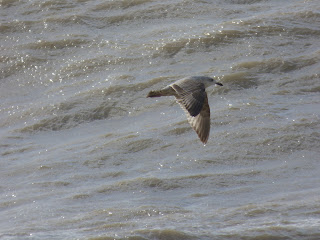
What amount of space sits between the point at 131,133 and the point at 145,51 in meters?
1.92

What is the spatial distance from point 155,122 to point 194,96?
221cm

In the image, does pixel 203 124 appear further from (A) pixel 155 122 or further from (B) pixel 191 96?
(A) pixel 155 122

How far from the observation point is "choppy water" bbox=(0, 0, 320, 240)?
6.31m

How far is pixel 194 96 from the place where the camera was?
626 cm

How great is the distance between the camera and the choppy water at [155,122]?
6.31 meters

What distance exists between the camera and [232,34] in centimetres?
988

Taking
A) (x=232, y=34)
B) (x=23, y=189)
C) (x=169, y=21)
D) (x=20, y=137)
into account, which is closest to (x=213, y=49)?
(x=232, y=34)

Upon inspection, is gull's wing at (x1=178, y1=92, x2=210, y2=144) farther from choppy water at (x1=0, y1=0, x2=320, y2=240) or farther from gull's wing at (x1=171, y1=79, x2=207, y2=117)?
choppy water at (x1=0, y1=0, x2=320, y2=240)

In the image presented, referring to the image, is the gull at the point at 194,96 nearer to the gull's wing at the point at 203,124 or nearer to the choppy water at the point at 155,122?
the gull's wing at the point at 203,124

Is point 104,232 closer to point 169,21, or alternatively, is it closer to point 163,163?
point 163,163

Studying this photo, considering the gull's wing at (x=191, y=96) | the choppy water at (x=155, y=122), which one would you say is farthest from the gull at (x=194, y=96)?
the choppy water at (x=155, y=122)

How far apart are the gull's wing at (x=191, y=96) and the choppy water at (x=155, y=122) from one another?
0.86 meters

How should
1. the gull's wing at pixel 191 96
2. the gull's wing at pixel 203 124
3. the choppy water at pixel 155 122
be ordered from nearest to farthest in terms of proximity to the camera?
the gull's wing at pixel 191 96
the choppy water at pixel 155 122
the gull's wing at pixel 203 124

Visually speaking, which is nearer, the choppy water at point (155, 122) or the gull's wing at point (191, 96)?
the gull's wing at point (191, 96)
